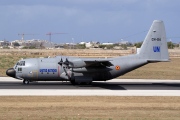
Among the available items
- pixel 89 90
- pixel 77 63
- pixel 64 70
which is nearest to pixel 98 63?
pixel 77 63

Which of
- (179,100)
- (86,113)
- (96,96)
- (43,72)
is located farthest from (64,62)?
(86,113)

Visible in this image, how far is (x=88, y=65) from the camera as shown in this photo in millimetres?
38031

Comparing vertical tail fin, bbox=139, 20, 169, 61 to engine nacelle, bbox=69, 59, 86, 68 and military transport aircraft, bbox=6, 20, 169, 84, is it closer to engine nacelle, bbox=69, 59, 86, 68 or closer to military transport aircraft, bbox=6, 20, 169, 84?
military transport aircraft, bbox=6, 20, 169, 84

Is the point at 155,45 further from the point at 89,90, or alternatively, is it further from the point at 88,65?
the point at 89,90

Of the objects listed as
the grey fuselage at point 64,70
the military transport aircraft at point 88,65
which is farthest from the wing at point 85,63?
the grey fuselage at point 64,70

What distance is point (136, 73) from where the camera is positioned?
5344 cm

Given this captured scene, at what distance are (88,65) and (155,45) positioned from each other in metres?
6.77

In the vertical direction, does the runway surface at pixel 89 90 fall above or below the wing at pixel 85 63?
below

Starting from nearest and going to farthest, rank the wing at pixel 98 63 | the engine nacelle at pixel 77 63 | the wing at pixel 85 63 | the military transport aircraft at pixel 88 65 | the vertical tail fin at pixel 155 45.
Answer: the wing at pixel 98 63, the wing at pixel 85 63, the engine nacelle at pixel 77 63, the military transport aircraft at pixel 88 65, the vertical tail fin at pixel 155 45

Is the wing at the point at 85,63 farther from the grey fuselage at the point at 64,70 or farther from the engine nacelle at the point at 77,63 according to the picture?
the grey fuselage at the point at 64,70

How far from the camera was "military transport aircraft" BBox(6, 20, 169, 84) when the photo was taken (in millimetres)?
38062

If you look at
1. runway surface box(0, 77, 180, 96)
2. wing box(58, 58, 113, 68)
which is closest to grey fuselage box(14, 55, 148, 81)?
wing box(58, 58, 113, 68)

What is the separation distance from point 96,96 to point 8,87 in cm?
880

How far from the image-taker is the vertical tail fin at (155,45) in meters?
39.5
